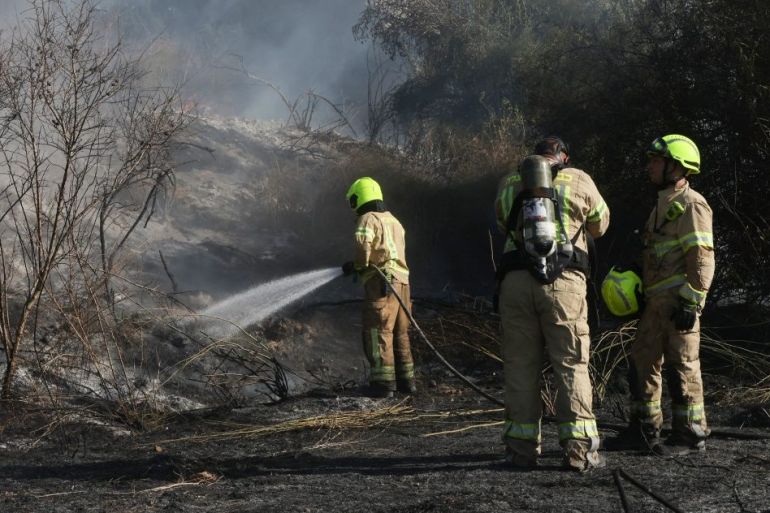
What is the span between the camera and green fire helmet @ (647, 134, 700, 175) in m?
5.27

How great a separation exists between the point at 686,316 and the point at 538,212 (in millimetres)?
1005

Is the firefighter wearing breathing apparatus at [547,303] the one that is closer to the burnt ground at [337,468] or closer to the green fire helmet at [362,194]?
the burnt ground at [337,468]

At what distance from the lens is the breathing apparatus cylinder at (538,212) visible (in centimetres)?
472

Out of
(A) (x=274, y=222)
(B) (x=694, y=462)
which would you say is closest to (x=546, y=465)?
(B) (x=694, y=462)

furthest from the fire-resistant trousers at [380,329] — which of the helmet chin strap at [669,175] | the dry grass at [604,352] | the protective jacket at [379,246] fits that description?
the helmet chin strap at [669,175]

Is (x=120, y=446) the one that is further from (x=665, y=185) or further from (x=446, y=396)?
(x=665, y=185)

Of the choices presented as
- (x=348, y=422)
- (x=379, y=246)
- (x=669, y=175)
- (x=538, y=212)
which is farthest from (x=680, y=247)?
(x=379, y=246)

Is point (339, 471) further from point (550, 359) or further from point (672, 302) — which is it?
point (672, 302)

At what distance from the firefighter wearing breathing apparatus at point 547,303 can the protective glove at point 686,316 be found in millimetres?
579

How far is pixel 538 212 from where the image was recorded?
479 centimetres

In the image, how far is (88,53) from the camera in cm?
688

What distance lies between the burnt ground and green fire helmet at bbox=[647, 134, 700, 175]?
1585 mm

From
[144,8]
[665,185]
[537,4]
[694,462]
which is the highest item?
[144,8]

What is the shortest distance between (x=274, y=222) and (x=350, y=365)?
5563 millimetres
